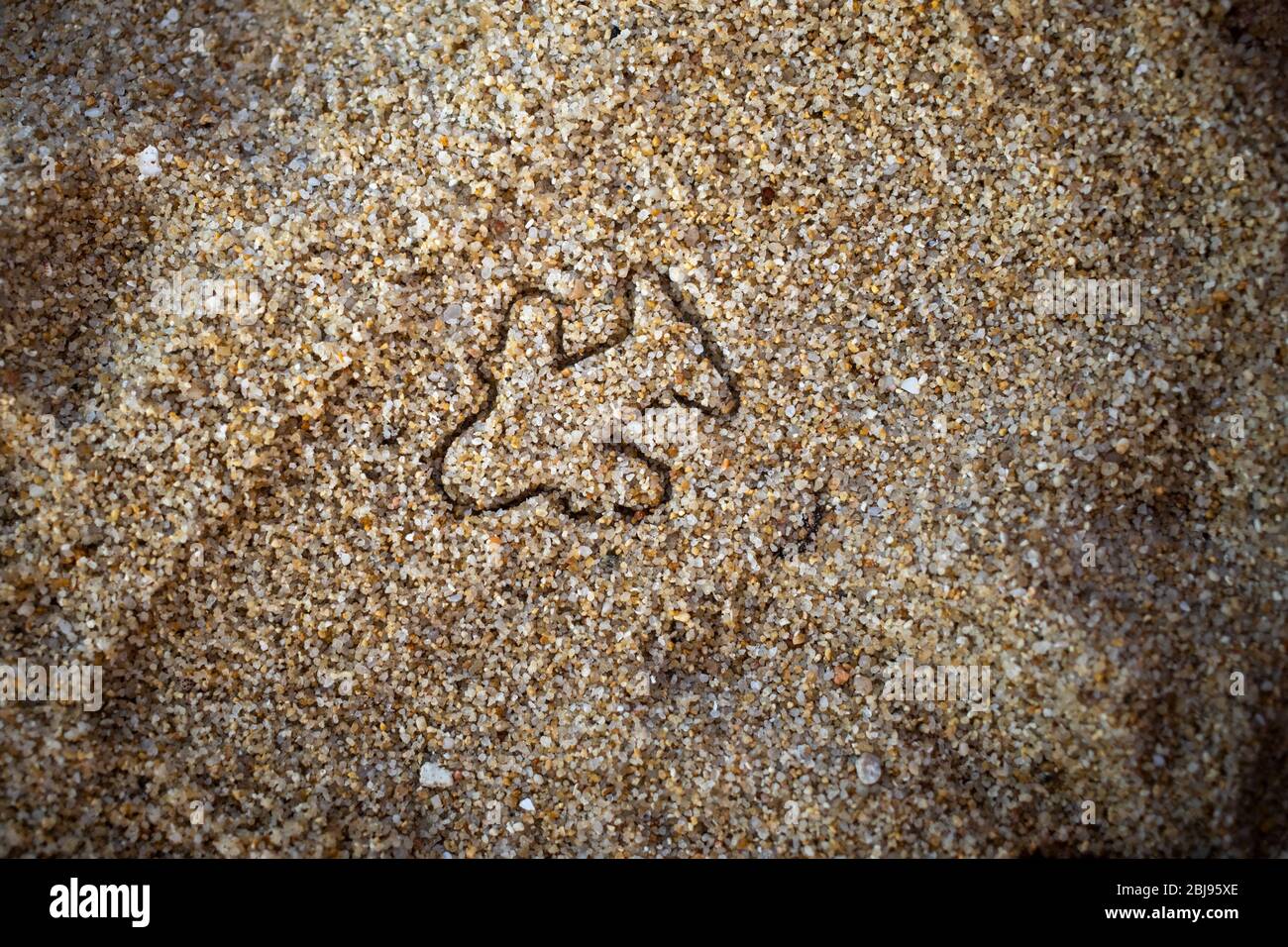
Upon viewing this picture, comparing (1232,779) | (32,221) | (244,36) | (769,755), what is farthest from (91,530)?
(1232,779)

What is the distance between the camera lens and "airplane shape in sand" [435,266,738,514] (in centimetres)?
194

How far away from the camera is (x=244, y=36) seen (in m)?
2.06

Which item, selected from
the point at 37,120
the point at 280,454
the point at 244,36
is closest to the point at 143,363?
the point at 280,454

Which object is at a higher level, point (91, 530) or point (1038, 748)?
point (91, 530)

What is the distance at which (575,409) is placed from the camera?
195cm

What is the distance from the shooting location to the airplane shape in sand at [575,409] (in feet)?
6.36

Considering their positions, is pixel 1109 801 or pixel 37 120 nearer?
pixel 1109 801
